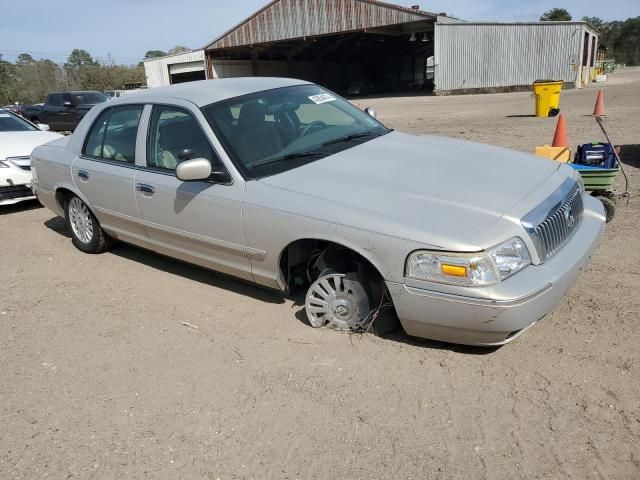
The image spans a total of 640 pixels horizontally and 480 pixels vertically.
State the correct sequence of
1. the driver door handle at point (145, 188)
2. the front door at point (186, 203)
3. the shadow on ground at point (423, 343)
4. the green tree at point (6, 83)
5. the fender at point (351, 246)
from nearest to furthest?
1. the fender at point (351, 246)
2. the shadow on ground at point (423, 343)
3. the front door at point (186, 203)
4. the driver door handle at point (145, 188)
5. the green tree at point (6, 83)

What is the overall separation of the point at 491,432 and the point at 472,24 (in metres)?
32.0

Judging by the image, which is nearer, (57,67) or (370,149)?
(370,149)

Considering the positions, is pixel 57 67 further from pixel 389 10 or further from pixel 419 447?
pixel 419 447

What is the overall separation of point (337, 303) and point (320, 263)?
302 millimetres

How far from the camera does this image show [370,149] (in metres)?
4.20

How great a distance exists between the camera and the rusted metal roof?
3203 centimetres

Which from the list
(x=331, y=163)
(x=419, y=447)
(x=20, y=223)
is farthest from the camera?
(x=20, y=223)

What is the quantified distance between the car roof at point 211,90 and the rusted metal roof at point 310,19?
28883 millimetres

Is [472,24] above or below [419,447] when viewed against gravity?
above

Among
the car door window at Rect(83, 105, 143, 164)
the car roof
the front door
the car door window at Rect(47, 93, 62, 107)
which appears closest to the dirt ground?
the front door

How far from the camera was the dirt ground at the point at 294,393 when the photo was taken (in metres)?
2.62

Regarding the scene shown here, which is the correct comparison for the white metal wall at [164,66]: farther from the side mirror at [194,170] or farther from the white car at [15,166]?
the side mirror at [194,170]

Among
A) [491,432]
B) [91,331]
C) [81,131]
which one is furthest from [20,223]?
[491,432]

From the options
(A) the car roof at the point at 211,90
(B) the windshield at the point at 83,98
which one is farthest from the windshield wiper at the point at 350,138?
(B) the windshield at the point at 83,98
